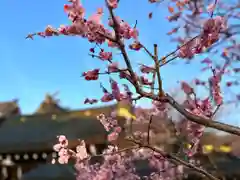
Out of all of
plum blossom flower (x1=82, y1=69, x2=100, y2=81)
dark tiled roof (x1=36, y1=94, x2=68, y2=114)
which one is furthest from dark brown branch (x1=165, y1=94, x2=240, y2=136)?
dark tiled roof (x1=36, y1=94, x2=68, y2=114)

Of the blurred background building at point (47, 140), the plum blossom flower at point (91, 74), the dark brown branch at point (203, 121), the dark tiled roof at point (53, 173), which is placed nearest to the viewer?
the dark brown branch at point (203, 121)

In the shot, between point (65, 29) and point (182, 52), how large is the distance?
2.33 feet

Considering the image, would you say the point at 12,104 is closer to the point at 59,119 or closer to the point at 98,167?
the point at 59,119

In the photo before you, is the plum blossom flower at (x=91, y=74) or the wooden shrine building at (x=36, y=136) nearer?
the plum blossom flower at (x=91, y=74)

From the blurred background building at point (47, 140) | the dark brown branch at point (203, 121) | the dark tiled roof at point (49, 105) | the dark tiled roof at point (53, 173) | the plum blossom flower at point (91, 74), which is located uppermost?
the dark tiled roof at point (49, 105)

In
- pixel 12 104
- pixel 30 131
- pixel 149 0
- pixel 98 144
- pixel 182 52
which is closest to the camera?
pixel 182 52

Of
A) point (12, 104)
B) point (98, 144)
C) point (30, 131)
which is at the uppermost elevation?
point (12, 104)

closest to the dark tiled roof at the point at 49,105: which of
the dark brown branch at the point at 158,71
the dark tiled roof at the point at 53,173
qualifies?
the dark tiled roof at the point at 53,173

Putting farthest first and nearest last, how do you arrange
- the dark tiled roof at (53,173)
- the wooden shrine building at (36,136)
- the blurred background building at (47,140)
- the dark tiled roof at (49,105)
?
the dark tiled roof at (49,105) < the wooden shrine building at (36,136) < the blurred background building at (47,140) < the dark tiled roof at (53,173)

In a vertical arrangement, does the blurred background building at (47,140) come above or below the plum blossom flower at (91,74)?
A: above

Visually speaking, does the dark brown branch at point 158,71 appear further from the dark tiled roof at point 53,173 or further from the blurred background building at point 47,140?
the dark tiled roof at point 53,173

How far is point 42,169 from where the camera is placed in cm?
871

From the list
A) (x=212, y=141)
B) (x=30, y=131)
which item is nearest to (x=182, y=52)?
(x=212, y=141)

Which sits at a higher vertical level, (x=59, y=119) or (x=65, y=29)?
(x=59, y=119)
